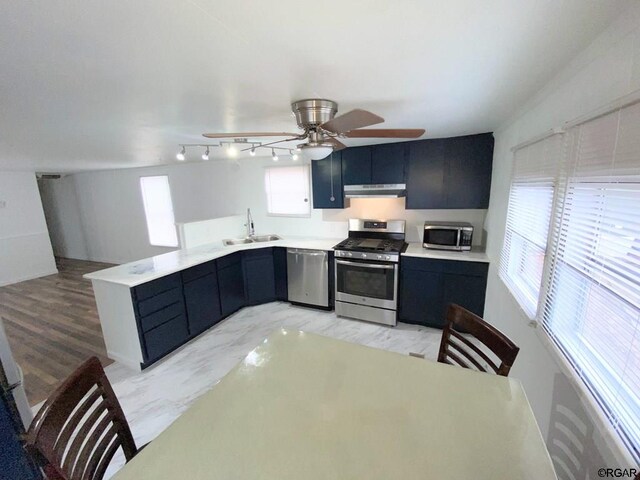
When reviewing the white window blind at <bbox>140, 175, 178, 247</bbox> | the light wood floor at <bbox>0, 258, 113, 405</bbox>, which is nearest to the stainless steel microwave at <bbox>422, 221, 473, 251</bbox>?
the light wood floor at <bbox>0, 258, 113, 405</bbox>

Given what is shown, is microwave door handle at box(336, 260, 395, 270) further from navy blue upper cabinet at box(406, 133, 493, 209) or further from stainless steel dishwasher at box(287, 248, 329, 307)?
navy blue upper cabinet at box(406, 133, 493, 209)

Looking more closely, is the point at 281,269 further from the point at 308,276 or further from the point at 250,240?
the point at 250,240

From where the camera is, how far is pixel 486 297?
2748 millimetres

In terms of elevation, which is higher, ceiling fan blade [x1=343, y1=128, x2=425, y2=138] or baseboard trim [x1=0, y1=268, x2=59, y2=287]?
ceiling fan blade [x1=343, y1=128, x2=425, y2=138]

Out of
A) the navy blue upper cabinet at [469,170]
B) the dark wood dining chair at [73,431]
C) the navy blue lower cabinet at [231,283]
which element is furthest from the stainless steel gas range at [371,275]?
the dark wood dining chair at [73,431]

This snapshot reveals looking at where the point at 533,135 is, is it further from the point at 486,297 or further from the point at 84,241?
the point at 84,241

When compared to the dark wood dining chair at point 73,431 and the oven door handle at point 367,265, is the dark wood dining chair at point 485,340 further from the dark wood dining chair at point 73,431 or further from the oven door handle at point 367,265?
the oven door handle at point 367,265

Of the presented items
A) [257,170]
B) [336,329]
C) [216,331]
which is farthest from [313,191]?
[216,331]

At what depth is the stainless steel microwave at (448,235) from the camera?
297 cm

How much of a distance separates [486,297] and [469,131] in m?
1.77

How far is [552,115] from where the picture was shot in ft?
4.84

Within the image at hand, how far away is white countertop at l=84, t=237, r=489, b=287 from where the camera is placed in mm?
2441

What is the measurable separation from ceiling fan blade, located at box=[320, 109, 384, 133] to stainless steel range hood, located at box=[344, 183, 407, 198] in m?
1.86

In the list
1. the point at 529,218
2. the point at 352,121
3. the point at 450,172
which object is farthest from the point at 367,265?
the point at 352,121
